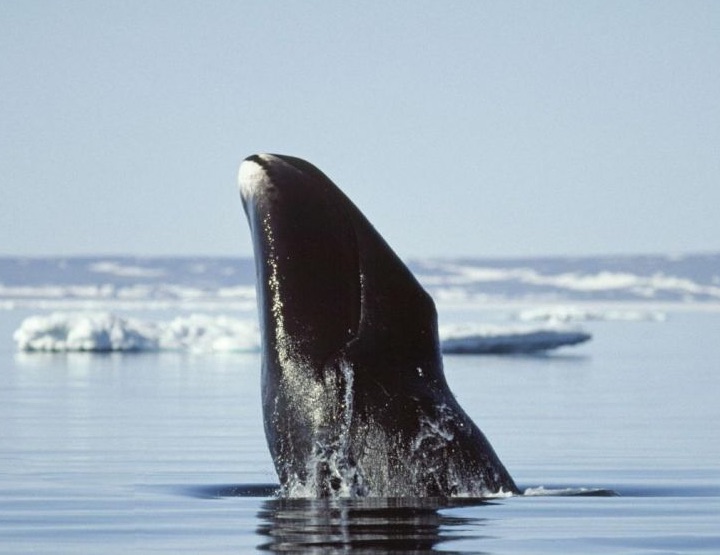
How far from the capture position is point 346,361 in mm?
9281

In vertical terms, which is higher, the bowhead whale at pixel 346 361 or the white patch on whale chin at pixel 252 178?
the white patch on whale chin at pixel 252 178

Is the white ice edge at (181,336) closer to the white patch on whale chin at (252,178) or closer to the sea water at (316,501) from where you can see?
the sea water at (316,501)

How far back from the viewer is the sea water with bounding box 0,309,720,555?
28.8 feet

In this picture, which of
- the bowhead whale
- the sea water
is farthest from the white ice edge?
the bowhead whale

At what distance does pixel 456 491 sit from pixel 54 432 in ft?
31.4

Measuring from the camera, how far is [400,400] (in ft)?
30.5

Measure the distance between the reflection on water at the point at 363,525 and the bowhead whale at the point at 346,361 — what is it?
0.37 feet

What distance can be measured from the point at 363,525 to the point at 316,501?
A: 0.76 m

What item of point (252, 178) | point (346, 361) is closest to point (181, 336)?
point (252, 178)

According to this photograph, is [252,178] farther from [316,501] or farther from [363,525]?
[363,525]

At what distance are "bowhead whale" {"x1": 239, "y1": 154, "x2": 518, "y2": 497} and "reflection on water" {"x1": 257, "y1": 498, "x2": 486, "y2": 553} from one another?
0.11 meters

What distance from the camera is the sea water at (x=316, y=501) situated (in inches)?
346

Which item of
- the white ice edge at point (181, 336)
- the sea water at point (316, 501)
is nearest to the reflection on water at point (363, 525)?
the sea water at point (316, 501)

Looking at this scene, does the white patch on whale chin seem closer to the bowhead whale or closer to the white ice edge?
the bowhead whale
